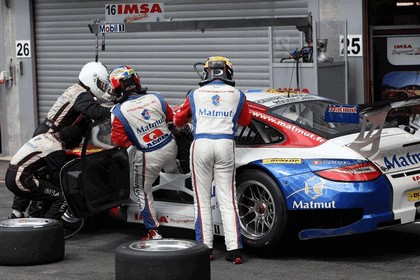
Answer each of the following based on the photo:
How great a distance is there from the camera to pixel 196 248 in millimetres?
7582

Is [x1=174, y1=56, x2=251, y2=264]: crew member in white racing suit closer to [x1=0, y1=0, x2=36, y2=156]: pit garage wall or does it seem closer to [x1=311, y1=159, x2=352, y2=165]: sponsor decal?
[x1=311, y1=159, x2=352, y2=165]: sponsor decal

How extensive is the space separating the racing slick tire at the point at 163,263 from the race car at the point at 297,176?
1.52 meters

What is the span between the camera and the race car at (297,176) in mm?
8742

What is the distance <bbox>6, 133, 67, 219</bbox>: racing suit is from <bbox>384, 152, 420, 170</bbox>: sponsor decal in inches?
133

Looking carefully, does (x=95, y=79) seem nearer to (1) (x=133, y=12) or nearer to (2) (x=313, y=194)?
(2) (x=313, y=194)

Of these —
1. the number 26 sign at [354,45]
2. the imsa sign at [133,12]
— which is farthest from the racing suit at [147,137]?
the number 26 sign at [354,45]

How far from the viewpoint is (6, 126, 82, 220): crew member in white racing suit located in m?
10.4

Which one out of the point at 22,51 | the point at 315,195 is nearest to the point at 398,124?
the point at 315,195

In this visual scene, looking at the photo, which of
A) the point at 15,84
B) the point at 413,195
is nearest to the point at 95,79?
the point at 413,195

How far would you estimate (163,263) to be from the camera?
7.35 metres

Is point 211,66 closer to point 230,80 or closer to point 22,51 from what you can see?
point 230,80

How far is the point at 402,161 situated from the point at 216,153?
1655 mm

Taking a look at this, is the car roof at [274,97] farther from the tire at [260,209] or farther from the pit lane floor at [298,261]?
the pit lane floor at [298,261]

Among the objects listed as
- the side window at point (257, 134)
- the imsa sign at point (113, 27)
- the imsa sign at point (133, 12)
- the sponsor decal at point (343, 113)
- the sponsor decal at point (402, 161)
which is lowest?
the sponsor decal at point (402, 161)
